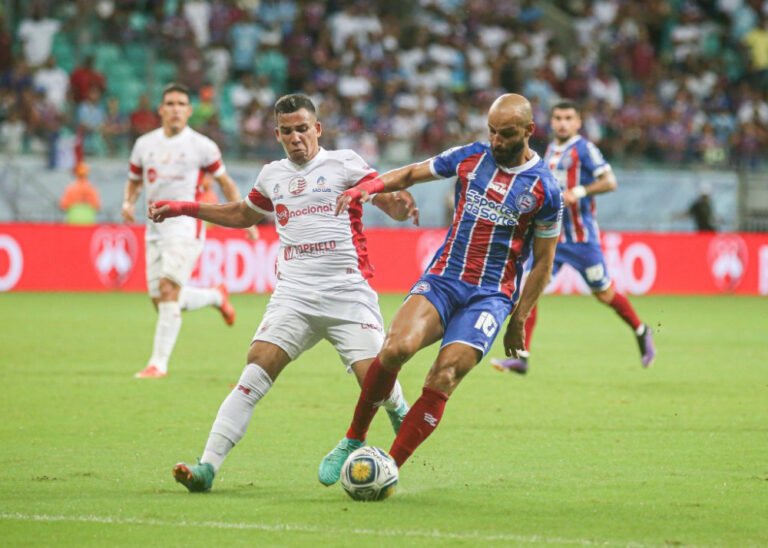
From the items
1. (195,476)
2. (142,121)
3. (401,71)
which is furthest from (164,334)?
(401,71)

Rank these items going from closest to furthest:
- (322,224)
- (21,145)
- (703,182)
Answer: (322,224), (21,145), (703,182)

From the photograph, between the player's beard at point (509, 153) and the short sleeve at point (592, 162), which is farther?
the short sleeve at point (592, 162)

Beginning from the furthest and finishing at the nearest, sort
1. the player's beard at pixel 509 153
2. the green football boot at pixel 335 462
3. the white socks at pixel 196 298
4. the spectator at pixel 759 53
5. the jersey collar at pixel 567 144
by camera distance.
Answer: the spectator at pixel 759 53 → the white socks at pixel 196 298 → the jersey collar at pixel 567 144 → the player's beard at pixel 509 153 → the green football boot at pixel 335 462

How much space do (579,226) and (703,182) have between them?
48.2ft

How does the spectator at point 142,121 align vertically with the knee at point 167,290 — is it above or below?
above

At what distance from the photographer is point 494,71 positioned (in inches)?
1115

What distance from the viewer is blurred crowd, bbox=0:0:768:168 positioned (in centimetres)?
2433

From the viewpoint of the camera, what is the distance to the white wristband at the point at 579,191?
12.3 m

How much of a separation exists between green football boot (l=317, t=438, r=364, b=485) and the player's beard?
1.67 metres

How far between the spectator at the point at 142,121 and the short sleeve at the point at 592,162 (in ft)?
39.4

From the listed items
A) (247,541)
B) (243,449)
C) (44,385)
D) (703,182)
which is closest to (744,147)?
(703,182)

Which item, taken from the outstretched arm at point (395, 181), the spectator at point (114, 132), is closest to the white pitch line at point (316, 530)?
the outstretched arm at point (395, 181)

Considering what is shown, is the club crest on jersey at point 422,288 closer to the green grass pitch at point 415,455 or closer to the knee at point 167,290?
the green grass pitch at point 415,455

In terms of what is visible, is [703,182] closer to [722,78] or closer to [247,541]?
[722,78]
